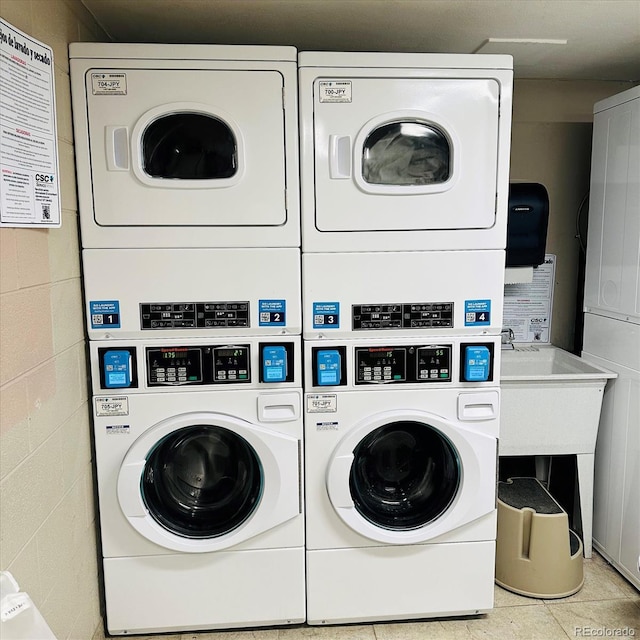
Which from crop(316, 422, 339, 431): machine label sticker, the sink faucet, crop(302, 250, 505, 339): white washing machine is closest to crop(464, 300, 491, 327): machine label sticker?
crop(302, 250, 505, 339): white washing machine

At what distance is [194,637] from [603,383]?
6.44ft

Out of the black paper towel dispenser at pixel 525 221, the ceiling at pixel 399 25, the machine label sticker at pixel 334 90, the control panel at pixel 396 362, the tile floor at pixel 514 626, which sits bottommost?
the tile floor at pixel 514 626

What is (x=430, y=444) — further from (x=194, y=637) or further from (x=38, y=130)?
(x=38, y=130)

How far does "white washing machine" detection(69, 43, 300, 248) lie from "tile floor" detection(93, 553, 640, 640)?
1455mm

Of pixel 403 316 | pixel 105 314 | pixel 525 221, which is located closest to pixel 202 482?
pixel 105 314

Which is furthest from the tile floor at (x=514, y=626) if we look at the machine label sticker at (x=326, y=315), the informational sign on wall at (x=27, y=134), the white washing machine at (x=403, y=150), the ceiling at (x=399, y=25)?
the ceiling at (x=399, y=25)

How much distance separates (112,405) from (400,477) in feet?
3.67

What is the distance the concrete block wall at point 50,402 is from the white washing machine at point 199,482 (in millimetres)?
103

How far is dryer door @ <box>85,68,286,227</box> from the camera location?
2.04 m

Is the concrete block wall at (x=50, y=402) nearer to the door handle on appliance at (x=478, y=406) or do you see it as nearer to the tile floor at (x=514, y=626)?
the tile floor at (x=514, y=626)

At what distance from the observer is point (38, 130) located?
1.75 meters

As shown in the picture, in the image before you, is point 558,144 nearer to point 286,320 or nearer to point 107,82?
point 286,320

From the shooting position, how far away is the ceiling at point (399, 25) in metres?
2.09

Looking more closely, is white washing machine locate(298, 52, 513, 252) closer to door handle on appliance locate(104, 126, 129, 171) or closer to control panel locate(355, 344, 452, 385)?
control panel locate(355, 344, 452, 385)
